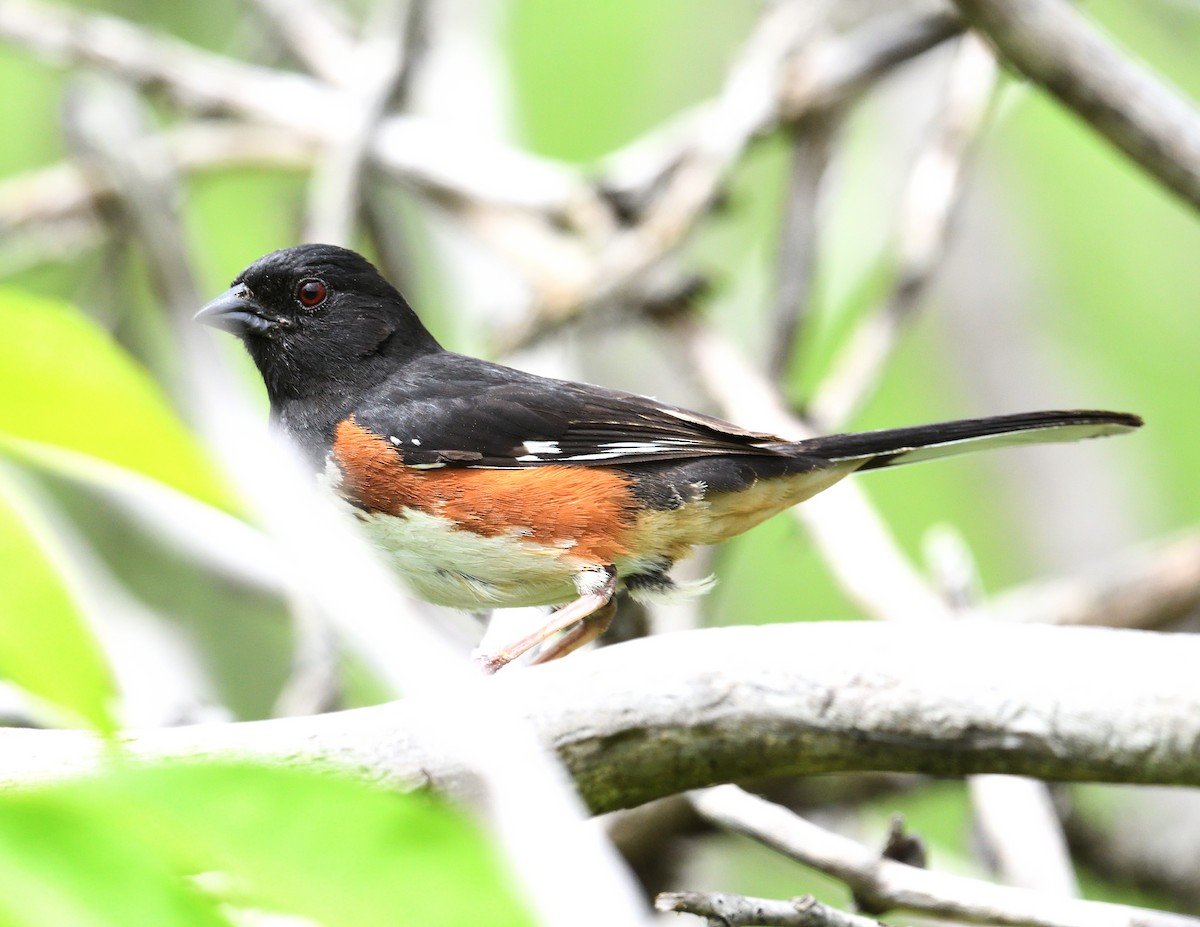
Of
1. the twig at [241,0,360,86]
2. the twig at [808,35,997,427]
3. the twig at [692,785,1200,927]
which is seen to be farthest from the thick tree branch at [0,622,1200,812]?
the twig at [241,0,360,86]

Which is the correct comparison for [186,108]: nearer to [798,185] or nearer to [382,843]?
[798,185]

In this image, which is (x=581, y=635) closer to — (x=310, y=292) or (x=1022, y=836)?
(x=310, y=292)

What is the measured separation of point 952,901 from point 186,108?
4.18 m

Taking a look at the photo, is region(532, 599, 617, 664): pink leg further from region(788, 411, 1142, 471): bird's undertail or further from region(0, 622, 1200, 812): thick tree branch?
region(0, 622, 1200, 812): thick tree branch

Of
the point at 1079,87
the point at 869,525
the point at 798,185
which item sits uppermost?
the point at 798,185

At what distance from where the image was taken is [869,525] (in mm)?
3199

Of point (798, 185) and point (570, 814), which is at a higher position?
point (798, 185)

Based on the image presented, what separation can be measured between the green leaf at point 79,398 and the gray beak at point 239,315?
7.19 feet

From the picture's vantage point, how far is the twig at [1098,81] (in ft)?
8.25

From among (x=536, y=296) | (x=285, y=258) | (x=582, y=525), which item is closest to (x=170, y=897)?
(x=582, y=525)

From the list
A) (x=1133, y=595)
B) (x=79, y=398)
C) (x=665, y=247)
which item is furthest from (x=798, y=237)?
(x=79, y=398)

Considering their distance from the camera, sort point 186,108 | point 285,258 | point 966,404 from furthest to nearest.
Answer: point 966,404, point 186,108, point 285,258

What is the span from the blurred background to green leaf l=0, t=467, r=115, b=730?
201 centimetres

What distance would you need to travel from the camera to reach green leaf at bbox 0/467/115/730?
23.1 inches
